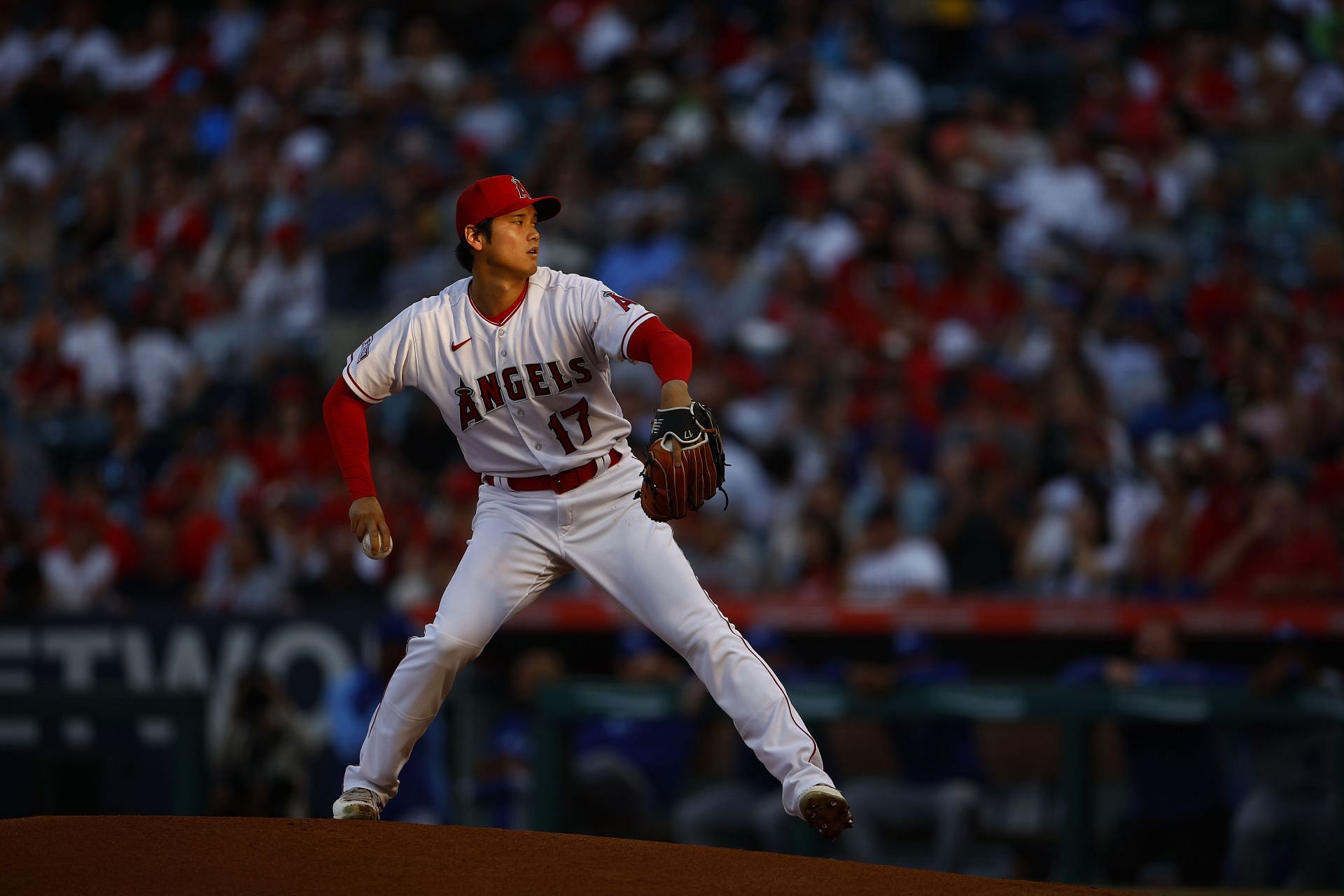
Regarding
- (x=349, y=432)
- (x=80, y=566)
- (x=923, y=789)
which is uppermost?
(x=349, y=432)

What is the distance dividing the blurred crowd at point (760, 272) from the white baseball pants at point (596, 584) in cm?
292

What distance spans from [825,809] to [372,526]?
4.66 ft

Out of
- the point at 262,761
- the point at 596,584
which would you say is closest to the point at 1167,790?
the point at 596,584

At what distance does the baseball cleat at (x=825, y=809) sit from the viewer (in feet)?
Result: 13.3

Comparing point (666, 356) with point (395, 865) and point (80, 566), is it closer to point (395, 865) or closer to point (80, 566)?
point (395, 865)

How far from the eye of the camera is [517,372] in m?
4.47

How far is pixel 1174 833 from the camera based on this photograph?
642cm

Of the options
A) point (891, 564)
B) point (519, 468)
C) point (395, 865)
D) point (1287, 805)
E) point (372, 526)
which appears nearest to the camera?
point (395, 865)

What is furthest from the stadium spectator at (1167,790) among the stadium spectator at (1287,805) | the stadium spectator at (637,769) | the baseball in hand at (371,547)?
the baseball in hand at (371,547)

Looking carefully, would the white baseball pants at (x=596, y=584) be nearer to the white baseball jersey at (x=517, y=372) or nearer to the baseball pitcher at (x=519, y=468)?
the baseball pitcher at (x=519, y=468)

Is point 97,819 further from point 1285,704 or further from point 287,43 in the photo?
point 287,43

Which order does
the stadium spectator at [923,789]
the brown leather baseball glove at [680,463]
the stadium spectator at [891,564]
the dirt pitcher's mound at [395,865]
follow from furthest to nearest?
the stadium spectator at [891,564], the stadium spectator at [923,789], the brown leather baseball glove at [680,463], the dirt pitcher's mound at [395,865]

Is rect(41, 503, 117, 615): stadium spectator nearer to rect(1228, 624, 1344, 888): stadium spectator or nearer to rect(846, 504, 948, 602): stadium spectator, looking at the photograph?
rect(846, 504, 948, 602): stadium spectator

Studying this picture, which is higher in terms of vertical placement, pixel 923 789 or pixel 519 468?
pixel 519 468
